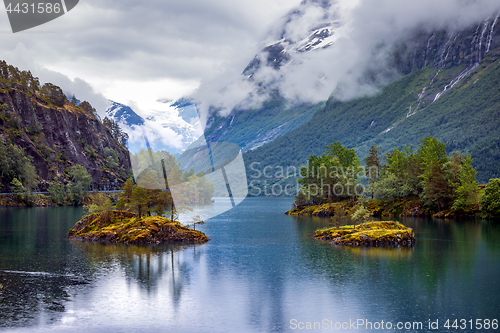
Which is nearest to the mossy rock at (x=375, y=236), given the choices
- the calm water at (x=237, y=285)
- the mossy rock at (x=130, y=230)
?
the calm water at (x=237, y=285)

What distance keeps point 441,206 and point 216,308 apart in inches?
4013

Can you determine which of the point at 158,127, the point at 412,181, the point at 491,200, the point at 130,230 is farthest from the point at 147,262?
the point at 412,181

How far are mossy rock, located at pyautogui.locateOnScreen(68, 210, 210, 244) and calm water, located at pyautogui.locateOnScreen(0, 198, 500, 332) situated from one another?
14.1ft

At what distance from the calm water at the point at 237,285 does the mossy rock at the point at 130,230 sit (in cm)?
429

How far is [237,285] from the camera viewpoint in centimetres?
4431

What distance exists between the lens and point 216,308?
120ft

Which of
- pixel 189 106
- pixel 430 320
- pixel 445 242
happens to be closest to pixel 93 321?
pixel 189 106

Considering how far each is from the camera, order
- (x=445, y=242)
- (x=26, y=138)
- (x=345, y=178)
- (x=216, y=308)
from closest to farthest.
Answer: (x=216, y=308)
(x=445, y=242)
(x=345, y=178)
(x=26, y=138)

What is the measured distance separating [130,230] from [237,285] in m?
33.8

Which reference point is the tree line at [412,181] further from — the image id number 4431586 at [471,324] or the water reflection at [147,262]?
the image id number 4431586 at [471,324]

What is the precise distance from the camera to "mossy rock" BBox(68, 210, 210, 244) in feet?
234

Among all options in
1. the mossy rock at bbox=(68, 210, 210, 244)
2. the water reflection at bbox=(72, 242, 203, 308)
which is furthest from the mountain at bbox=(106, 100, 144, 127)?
the mossy rock at bbox=(68, 210, 210, 244)

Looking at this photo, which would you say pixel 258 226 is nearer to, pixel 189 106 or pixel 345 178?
pixel 345 178

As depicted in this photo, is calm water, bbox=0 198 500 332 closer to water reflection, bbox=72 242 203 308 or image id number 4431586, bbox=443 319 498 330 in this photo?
water reflection, bbox=72 242 203 308
